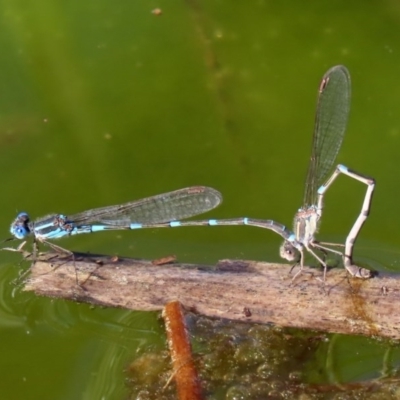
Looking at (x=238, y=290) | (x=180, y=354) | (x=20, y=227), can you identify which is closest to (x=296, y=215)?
(x=238, y=290)

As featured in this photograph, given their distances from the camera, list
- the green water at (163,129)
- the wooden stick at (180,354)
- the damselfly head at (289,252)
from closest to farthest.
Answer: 1. the wooden stick at (180,354)
2. the damselfly head at (289,252)
3. the green water at (163,129)

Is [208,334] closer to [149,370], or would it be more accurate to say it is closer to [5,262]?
[149,370]

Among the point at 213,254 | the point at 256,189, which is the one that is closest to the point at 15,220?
the point at 213,254

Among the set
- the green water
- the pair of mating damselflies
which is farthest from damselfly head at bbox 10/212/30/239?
the green water

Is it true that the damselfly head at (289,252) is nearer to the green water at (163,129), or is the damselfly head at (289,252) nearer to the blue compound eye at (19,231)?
the green water at (163,129)

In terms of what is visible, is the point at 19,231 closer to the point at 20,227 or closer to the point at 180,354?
the point at 20,227

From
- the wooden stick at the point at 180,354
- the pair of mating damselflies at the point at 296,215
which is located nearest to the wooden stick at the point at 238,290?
the wooden stick at the point at 180,354
